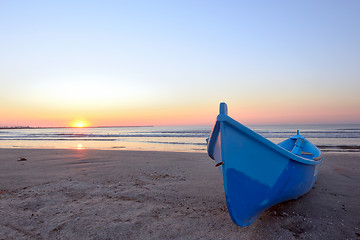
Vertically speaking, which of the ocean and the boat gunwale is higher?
the boat gunwale

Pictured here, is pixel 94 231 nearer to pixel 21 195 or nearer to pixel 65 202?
pixel 65 202

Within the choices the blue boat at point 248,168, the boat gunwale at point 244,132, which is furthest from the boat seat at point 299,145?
the blue boat at point 248,168

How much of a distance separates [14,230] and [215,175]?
448 cm

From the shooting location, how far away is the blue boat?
2408 mm

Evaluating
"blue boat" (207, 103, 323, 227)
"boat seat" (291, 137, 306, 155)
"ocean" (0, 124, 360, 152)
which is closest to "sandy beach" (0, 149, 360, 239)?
"blue boat" (207, 103, 323, 227)

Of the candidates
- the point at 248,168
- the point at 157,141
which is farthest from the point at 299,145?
the point at 157,141

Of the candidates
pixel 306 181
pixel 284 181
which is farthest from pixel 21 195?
pixel 306 181

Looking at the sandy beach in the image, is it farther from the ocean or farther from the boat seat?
the ocean

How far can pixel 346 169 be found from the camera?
6.77 meters

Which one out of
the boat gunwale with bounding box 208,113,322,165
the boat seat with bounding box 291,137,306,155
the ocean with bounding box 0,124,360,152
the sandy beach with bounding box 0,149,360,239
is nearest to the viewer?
the boat gunwale with bounding box 208,113,322,165

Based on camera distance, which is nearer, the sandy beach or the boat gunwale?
the boat gunwale

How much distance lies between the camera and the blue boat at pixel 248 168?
2.41m

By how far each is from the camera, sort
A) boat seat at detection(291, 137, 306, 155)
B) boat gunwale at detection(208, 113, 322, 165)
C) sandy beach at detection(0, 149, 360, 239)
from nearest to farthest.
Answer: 1. boat gunwale at detection(208, 113, 322, 165)
2. sandy beach at detection(0, 149, 360, 239)
3. boat seat at detection(291, 137, 306, 155)

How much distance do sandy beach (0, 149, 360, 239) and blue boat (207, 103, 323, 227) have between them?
0.39 meters
